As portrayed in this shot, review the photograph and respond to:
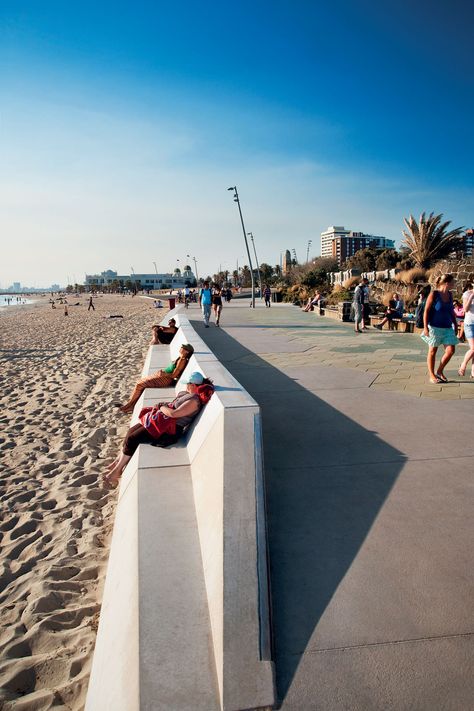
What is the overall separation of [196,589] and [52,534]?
2108 millimetres

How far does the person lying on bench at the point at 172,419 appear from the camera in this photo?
4.07 meters

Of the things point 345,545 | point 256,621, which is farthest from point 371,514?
point 256,621

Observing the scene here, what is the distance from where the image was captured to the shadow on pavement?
215cm

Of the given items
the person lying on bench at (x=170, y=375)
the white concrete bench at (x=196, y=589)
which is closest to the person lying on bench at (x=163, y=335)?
the person lying on bench at (x=170, y=375)

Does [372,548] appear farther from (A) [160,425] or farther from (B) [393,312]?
(B) [393,312]

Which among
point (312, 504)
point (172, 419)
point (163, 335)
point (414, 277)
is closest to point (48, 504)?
point (172, 419)

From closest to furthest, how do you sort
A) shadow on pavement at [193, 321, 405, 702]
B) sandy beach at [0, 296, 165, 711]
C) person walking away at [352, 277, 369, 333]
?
shadow on pavement at [193, 321, 405, 702]
sandy beach at [0, 296, 165, 711]
person walking away at [352, 277, 369, 333]

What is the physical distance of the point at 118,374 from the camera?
10641 mm

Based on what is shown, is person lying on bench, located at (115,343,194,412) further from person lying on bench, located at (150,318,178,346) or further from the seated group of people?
person lying on bench, located at (150,318,178,346)

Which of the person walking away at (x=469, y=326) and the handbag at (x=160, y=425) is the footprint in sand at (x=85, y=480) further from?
the person walking away at (x=469, y=326)

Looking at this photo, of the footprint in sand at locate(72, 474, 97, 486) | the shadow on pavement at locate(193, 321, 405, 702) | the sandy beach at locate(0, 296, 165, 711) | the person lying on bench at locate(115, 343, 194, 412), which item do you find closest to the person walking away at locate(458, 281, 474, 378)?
the shadow on pavement at locate(193, 321, 405, 702)

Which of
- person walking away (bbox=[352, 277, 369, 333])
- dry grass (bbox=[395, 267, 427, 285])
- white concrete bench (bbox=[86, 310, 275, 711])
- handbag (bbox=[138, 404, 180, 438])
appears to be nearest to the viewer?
white concrete bench (bbox=[86, 310, 275, 711])

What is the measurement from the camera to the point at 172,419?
161 inches

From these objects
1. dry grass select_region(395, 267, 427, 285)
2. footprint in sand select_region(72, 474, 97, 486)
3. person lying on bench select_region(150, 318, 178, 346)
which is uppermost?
dry grass select_region(395, 267, 427, 285)
